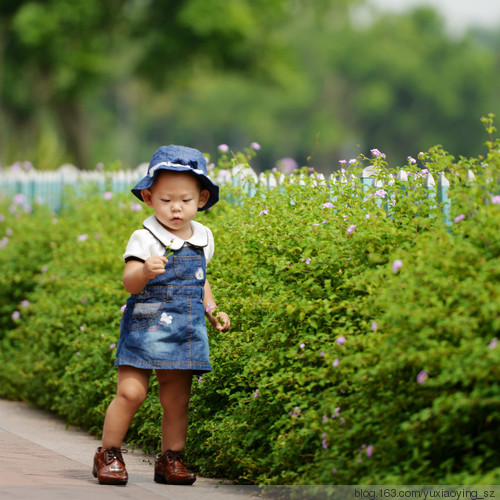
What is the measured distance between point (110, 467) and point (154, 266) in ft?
3.23

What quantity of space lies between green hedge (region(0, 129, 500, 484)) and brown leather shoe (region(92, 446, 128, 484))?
486 millimetres

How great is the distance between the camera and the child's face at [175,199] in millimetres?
4629

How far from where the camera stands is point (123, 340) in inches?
181

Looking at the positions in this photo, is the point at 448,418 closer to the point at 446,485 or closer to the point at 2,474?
the point at 446,485

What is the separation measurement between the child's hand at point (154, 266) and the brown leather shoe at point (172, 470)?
36.2 inches

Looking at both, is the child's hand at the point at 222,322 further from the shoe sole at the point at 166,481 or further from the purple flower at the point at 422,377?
the purple flower at the point at 422,377

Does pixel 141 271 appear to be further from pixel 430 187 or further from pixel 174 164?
pixel 430 187

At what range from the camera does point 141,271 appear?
4.43 metres

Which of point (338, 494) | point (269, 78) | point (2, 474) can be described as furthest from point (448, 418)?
point (269, 78)

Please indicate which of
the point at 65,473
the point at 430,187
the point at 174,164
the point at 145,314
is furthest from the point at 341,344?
the point at 430,187

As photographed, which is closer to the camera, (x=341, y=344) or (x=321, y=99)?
(x=341, y=344)

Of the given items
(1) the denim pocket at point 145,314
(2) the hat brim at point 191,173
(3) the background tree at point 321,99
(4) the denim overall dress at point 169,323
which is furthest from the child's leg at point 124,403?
(3) the background tree at point 321,99

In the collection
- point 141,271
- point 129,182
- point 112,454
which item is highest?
point 129,182

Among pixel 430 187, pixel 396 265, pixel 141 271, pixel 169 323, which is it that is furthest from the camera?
pixel 430 187
